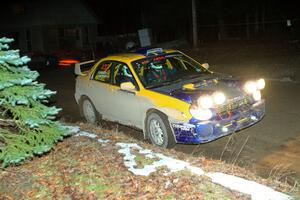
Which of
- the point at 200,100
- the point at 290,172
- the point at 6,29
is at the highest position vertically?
the point at 6,29

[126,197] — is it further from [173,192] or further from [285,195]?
[285,195]

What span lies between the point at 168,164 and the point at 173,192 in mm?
982

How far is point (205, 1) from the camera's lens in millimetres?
32938

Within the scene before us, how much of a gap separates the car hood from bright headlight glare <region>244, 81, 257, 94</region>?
0.44 ft

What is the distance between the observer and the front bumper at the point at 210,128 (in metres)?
6.64

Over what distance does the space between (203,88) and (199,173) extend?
2.22 metres

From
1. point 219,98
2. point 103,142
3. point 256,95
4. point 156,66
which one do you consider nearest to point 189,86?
point 219,98

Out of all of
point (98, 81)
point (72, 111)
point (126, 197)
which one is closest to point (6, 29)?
point (72, 111)

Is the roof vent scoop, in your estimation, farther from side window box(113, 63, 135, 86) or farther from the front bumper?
side window box(113, 63, 135, 86)

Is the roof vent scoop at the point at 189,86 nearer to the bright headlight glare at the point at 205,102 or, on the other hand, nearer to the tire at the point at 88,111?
the bright headlight glare at the point at 205,102

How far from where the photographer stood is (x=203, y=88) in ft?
23.6

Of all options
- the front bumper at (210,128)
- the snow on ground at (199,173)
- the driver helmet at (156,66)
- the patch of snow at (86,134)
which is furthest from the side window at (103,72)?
the front bumper at (210,128)

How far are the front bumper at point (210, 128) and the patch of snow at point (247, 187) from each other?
1.44 metres

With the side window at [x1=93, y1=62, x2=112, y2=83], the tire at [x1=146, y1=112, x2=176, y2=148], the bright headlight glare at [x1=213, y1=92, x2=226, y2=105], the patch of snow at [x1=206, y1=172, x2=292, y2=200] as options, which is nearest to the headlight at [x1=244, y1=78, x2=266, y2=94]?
the bright headlight glare at [x1=213, y1=92, x2=226, y2=105]
